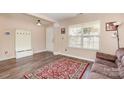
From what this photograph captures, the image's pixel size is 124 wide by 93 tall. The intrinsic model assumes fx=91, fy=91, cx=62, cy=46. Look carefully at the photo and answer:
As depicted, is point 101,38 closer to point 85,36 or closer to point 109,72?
point 85,36

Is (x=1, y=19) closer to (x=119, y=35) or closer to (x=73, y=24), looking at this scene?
(x=73, y=24)

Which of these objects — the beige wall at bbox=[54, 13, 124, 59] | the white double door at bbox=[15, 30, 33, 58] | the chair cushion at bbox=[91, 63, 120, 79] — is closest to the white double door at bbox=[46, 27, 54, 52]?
the beige wall at bbox=[54, 13, 124, 59]

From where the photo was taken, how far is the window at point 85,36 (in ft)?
12.7

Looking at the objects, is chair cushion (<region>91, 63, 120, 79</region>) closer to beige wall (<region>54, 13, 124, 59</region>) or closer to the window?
beige wall (<region>54, 13, 124, 59</region>)

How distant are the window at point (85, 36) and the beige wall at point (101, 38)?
0.20 metres

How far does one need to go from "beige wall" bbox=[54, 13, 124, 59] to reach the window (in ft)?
0.67

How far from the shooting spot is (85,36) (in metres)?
4.23

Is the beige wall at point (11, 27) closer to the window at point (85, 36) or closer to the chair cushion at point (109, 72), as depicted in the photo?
the window at point (85, 36)

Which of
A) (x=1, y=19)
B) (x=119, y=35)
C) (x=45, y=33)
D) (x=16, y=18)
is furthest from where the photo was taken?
(x=45, y=33)

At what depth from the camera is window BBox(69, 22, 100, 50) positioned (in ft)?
12.7
